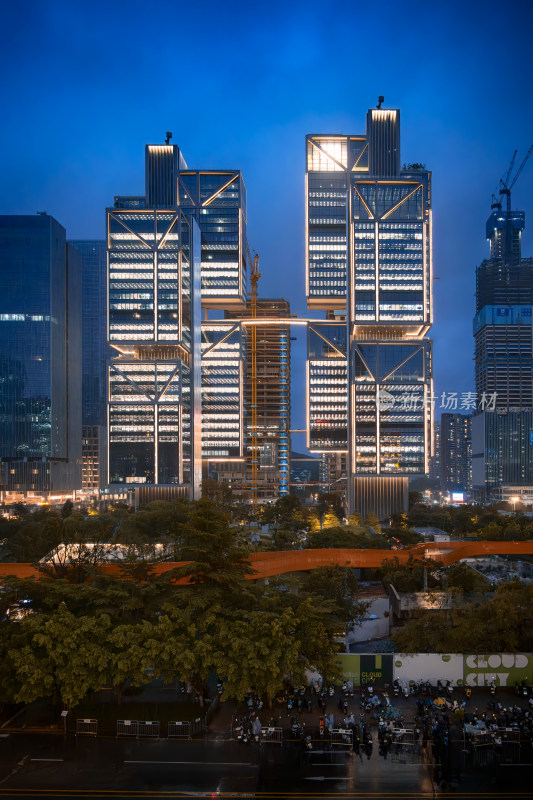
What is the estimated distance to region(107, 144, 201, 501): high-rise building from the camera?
93.7 m

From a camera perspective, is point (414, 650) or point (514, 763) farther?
point (414, 650)

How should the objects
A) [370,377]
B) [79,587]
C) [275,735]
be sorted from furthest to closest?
1. [370,377]
2. [79,587]
3. [275,735]

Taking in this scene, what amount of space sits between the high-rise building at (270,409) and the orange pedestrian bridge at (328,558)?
86.3m

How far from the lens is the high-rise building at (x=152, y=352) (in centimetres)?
9369

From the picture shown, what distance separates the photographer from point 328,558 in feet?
130

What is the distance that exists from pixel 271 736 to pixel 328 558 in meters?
17.5

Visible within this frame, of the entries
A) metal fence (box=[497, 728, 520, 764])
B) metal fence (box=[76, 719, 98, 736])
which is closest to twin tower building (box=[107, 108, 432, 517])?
metal fence (box=[497, 728, 520, 764])

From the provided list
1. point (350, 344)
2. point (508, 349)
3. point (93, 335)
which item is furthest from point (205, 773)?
point (508, 349)

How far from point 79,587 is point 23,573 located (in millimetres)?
10111

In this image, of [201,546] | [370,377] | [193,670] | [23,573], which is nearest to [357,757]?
[193,670]

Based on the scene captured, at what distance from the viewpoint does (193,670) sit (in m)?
24.1

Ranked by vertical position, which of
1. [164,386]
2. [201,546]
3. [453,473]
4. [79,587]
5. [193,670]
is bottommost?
[453,473]

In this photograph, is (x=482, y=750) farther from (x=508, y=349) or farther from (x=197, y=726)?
(x=508, y=349)

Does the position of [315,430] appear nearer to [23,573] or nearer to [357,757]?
[23,573]
